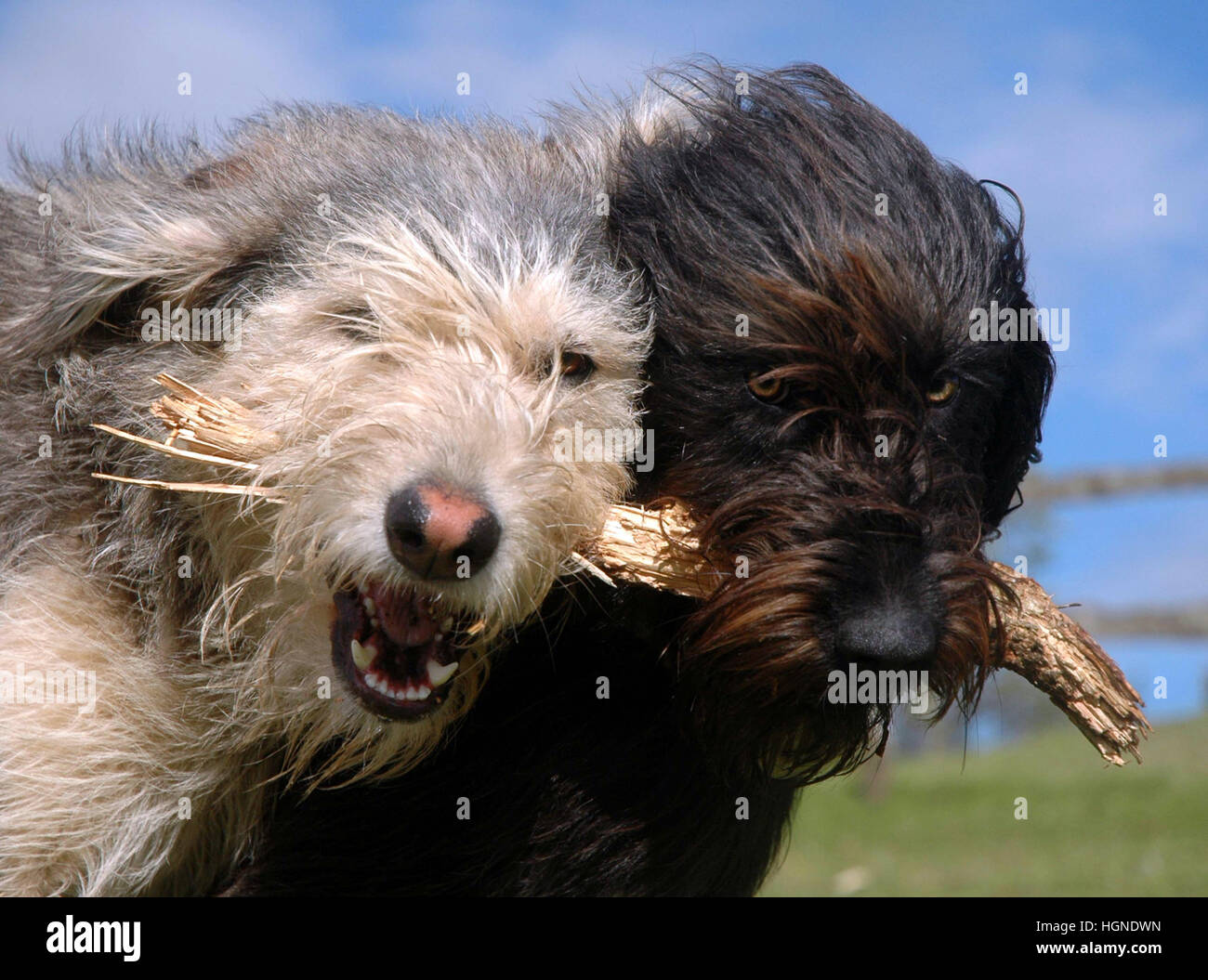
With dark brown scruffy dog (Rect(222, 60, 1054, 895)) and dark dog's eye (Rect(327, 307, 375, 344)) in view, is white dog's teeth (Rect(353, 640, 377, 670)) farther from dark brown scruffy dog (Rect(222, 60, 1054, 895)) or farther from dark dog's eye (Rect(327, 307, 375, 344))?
dark dog's eye (Rect(327, 307, 375, 344))

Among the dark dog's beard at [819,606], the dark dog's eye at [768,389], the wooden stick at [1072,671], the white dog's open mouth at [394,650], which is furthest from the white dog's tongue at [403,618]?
Answer: the wooden stick at [1072,671]

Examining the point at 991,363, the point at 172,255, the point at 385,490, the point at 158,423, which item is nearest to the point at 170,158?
the point at 172,255

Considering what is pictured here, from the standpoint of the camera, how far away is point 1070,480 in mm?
15250

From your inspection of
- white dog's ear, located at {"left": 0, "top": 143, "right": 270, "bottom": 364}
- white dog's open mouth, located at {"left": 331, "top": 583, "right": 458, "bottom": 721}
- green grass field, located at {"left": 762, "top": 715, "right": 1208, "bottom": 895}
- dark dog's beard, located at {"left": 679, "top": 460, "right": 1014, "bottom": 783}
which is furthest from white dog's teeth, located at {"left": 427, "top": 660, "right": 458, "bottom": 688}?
green grass field, located at {"left": 762, "top": 715, "right": 1208, "bottom": 895}

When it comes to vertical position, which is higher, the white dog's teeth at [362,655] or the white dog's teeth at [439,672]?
the white dog's teeth at [362,655]

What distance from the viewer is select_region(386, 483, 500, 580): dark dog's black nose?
122 inches

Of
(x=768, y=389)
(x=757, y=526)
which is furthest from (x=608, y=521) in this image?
(x=768, y=389)

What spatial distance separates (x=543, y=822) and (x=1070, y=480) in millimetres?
12759

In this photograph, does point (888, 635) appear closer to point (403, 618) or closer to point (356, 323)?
point (403, 618)

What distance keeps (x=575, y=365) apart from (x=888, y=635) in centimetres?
119

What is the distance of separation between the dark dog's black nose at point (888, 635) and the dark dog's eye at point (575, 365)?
3.46ft

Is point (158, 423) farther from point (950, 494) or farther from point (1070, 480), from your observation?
point (1070, 480)

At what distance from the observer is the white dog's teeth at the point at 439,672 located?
350 centimetres

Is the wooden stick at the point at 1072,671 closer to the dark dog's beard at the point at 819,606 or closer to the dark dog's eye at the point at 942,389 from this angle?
the dark dog's beard at the point at 819,606
